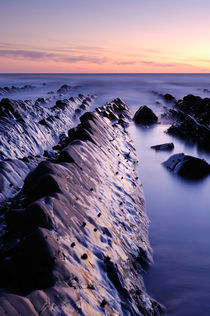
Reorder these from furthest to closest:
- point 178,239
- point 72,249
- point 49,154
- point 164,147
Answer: point 164,147 < point 49,154 < point 178,239 < point 72,249

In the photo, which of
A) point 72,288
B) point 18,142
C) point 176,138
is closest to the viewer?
point 72,288

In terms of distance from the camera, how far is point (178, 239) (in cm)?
907

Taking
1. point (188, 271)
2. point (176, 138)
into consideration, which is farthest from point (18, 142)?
point (176, 138)

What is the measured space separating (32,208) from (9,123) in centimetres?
1223

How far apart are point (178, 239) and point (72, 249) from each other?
17.6 feet

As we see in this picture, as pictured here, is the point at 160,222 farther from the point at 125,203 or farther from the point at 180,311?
the point at 180,311

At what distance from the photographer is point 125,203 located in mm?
9000

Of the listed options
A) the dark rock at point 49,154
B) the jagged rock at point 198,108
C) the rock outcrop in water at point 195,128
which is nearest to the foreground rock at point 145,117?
the rock outcrop in water at point 195,128

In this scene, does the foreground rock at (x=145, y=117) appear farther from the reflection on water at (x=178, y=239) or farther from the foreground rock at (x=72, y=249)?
the foreground rock at (x=72, y=249)

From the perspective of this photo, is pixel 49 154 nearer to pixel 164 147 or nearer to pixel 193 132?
pixel 164 147

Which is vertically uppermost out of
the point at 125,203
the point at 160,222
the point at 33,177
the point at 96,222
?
the point at 33,177

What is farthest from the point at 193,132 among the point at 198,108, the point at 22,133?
the point at 22,133

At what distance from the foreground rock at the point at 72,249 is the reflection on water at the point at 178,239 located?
503 mm

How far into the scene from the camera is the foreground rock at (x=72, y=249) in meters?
3.80
